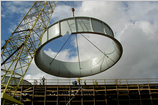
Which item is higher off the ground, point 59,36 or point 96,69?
point 59,36

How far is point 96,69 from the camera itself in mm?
27109

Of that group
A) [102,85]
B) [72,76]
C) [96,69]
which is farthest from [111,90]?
[72,76]

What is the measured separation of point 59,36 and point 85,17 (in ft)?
12.9

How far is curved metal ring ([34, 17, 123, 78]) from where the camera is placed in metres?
18.1

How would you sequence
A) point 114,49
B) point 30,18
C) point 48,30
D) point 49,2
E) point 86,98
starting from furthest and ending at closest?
point 49,2, point 30,18, point 86,98, point 114,49, point 48,30

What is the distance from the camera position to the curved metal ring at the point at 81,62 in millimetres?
18078

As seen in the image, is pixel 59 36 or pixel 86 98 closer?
pixel 59 36

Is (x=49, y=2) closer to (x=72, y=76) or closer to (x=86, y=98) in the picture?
(x=72, y=76)

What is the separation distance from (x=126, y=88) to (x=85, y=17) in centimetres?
1586

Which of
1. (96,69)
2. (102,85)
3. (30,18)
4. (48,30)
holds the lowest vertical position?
(102,85)

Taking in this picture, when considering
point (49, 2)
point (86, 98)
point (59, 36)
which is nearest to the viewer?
point (59, 36)

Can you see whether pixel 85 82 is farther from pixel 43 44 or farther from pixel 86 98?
pixel 43 44

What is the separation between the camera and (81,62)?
2911cm

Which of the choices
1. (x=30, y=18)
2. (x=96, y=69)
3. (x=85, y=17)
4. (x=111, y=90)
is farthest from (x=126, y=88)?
(x=30, y=18)
